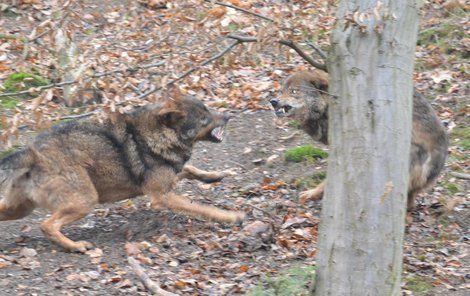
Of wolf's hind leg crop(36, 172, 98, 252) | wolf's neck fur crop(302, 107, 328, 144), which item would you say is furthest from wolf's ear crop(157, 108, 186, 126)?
wolf's neck fur crop(302, 107, 328, 144)

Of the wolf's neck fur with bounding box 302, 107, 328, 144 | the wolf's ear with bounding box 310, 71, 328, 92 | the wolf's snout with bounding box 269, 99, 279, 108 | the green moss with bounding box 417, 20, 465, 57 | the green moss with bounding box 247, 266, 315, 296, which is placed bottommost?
the green moss with bounding box 247, 266, 315, 296

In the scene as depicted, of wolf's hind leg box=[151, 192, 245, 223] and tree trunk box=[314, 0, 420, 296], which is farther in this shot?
wolf's hind leg box=[151, 192, 245, 223]

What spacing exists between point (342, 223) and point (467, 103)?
6935mm

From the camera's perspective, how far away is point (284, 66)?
13.7 meters

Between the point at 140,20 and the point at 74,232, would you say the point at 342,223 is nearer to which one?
the point at 140,20

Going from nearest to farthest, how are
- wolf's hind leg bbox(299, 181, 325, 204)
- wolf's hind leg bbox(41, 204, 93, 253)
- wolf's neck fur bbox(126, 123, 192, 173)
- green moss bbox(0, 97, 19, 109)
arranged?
wolf's hind leg bbox(41, 204, 93, 253)
wolf's neck fur bbox(126, 123, 192, 173)
wolf's hind leg bbox(299, 181, 325, 204)
green moss bbox(0, 97, 19, 109)

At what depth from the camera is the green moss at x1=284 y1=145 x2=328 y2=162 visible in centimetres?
1066

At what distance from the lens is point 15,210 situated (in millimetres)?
8695

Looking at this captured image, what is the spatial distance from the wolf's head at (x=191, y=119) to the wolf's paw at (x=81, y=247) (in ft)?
5.96

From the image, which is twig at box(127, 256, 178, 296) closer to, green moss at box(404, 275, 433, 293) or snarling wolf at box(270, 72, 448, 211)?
green moss at box(404, 275, 433, 293)

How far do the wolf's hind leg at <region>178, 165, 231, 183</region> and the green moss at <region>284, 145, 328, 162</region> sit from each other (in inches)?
48.0

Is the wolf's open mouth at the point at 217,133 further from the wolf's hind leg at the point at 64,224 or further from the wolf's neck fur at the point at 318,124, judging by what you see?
the wolf's hind leg at the point at 64,224

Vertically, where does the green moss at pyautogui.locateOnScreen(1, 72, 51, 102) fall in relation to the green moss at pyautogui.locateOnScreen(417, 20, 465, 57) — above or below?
below

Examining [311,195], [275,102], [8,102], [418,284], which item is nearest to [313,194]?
[311,195]
